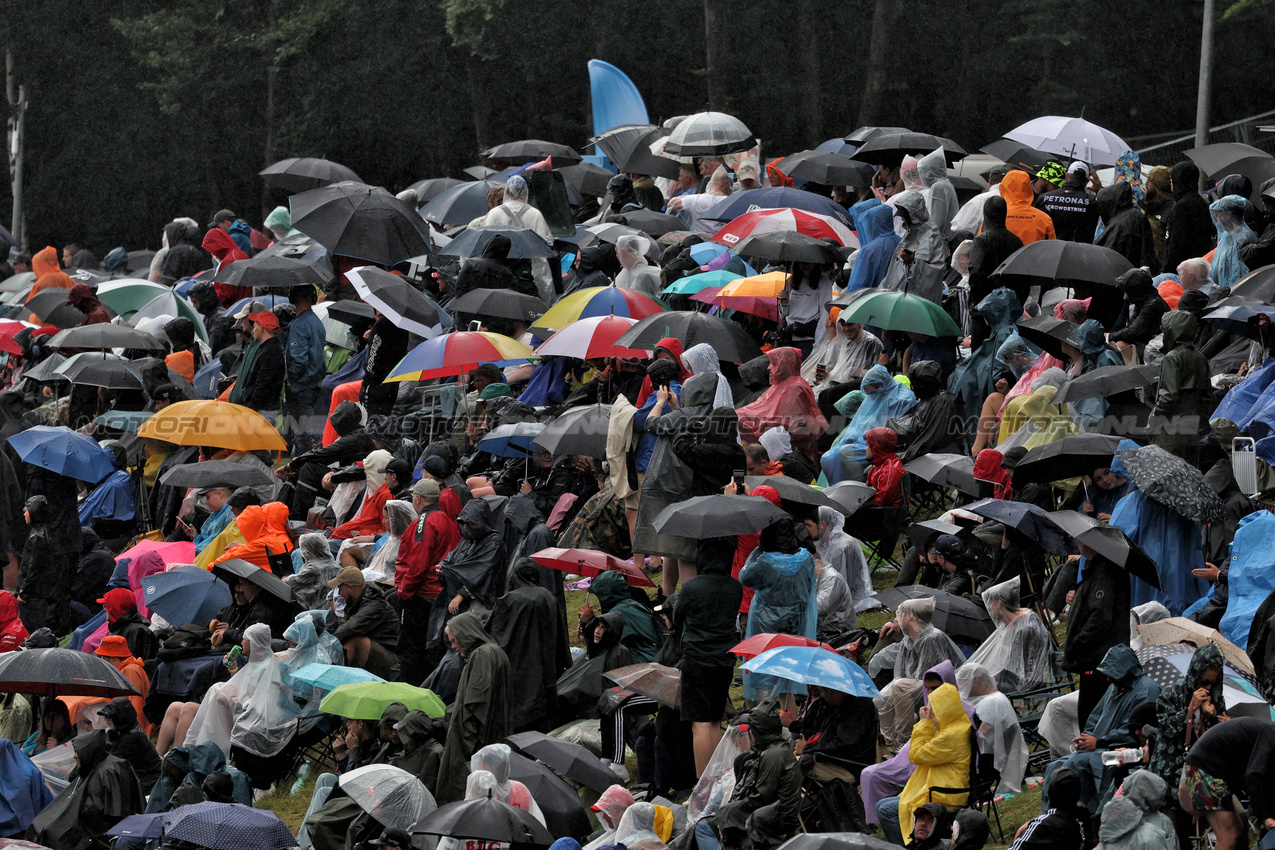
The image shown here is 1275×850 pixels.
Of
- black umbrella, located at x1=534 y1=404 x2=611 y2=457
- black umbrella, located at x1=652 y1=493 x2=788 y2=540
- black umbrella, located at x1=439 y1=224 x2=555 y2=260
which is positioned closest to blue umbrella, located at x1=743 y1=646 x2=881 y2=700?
black umbrella, located at x1=652 y1=493 x2=788 y2=540

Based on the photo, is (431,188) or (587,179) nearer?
(587,179)

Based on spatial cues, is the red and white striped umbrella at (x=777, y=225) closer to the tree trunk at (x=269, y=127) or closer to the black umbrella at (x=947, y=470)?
the black umbrella at (x=947, y=470)

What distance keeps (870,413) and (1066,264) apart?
2.06 meters

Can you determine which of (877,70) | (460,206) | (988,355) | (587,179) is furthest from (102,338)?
(877,70)

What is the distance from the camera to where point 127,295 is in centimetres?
2189

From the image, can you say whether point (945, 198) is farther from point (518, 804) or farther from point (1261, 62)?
point (1261, 62)

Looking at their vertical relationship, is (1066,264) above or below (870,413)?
above

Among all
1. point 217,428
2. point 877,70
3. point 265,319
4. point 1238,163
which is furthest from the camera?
point 877,70

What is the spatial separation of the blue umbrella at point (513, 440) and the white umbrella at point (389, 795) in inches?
180

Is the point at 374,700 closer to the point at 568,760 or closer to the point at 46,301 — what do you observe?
the point at 568,760

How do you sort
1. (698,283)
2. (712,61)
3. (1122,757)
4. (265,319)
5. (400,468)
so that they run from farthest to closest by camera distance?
(712,61) < (265,319) < (698,283) < (400,468) < (1122,757)

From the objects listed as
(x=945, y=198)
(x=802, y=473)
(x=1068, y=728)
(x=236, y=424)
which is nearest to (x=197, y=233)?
(x=236, y=424)

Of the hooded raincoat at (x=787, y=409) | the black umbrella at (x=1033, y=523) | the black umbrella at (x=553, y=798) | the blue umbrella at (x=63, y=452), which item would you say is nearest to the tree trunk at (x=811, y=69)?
the hooded raincoat at (x=787, y=409)

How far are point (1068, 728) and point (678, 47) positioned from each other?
2511 cm
